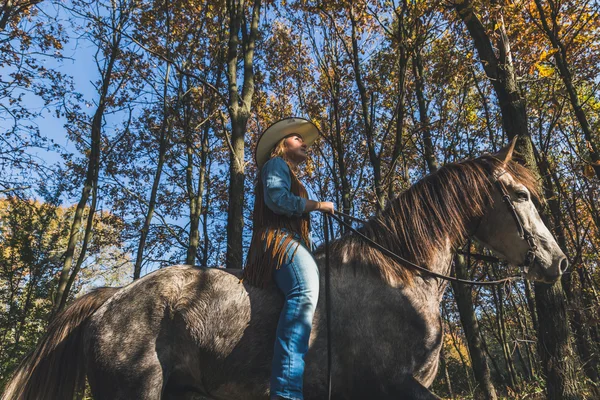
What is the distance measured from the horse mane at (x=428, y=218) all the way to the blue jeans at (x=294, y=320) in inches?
15.7

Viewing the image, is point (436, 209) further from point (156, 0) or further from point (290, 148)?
point (156, 0)

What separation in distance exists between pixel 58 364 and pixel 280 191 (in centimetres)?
227

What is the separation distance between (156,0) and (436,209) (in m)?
12.0

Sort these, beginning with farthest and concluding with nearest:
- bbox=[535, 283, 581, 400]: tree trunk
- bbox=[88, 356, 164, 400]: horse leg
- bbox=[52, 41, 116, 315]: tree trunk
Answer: bbox=[52, 41, 116, 315]: tree trunk, bbox=[535, 283, 581, 400]: tree trunk, bbox=[88, 356, 164, 400]: horse leg

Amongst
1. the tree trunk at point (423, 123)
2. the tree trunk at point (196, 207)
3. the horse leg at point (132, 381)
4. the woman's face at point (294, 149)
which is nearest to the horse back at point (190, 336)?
the horse leg at point (132, 381)

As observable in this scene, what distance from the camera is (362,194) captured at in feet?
58.0

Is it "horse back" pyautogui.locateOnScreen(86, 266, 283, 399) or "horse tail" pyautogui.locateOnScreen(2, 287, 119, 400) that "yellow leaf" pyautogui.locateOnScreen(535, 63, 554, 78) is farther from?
"horse tail" pyautogui.locateOnScreen(2, 287, 119, 400)

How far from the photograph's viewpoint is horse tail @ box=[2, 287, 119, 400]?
2.97 meters

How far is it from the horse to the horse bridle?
0.04 feet

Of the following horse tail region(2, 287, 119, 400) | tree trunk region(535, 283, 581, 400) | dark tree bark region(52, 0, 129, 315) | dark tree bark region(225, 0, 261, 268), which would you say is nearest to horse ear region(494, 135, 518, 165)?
→ tree trunk region(535, 283, 581, 400)

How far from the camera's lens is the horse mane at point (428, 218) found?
3203 mm

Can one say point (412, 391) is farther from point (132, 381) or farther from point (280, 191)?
point (132, 381)

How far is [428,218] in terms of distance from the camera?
130 inches

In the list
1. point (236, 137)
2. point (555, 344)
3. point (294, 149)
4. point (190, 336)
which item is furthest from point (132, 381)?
point (236, 137)
